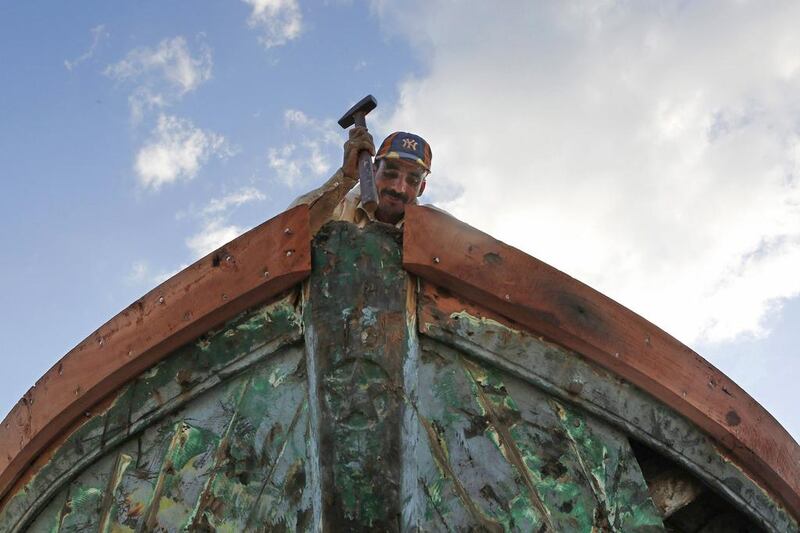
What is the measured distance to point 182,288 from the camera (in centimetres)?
312

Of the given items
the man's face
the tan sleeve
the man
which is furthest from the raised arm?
the man's face

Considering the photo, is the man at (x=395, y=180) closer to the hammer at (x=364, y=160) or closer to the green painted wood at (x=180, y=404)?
the hammer at (x=364, y=160)

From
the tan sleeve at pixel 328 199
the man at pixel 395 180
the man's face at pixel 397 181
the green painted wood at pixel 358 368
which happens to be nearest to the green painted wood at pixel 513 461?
the green painted wood at pixel 358 368

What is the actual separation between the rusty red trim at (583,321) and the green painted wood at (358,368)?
131mm

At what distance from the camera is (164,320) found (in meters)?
3.11

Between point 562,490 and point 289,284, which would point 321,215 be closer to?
point 289,284

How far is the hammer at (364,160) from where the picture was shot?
10.9ft

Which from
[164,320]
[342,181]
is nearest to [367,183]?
[342,181]

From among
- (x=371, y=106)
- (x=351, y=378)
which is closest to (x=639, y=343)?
(x=351, y=378)

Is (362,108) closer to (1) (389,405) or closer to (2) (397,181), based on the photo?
(2) (397,181)

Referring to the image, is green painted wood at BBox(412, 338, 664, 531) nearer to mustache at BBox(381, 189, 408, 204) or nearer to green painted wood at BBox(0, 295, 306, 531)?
Answer: green painted wood at BBox(0, 295, 306, 531)

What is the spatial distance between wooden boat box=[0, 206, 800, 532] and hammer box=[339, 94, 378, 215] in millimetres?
383

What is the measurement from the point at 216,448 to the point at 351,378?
1.87 ft

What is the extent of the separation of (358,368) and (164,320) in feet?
2.49
